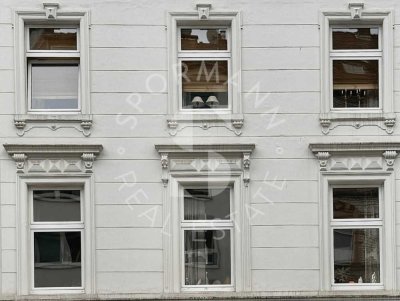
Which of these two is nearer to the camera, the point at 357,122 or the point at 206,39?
the point at 357,122

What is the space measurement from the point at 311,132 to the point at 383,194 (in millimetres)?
1437

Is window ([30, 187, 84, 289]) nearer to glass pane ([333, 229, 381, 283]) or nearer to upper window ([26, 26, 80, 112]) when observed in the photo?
upper window ([26, 26, 80, 112])

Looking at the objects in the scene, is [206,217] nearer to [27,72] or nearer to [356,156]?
[356,156]

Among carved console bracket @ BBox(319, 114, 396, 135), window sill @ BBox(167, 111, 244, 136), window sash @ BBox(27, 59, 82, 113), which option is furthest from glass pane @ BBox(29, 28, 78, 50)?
carved console bracket @ BBox(319, 114, 396, 135)

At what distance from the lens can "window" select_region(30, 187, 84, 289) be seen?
11102mm

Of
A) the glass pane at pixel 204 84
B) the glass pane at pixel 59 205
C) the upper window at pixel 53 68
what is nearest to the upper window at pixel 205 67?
the glass pane at pixel 204 84

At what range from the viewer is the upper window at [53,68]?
36.6 feet

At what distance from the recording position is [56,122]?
35.8 ft

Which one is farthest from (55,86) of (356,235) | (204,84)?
(356,235)

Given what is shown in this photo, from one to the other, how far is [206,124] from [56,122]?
2.20 metres

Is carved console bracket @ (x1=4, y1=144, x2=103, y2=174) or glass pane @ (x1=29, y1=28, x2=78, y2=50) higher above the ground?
glass pane @ (x1=29, y1=28, x2=78, y2=50)

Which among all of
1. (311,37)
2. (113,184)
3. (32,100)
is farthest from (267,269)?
(32,100)

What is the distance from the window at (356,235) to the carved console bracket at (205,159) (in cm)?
148

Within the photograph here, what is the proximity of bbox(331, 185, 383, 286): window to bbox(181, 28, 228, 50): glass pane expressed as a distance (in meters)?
2.80
